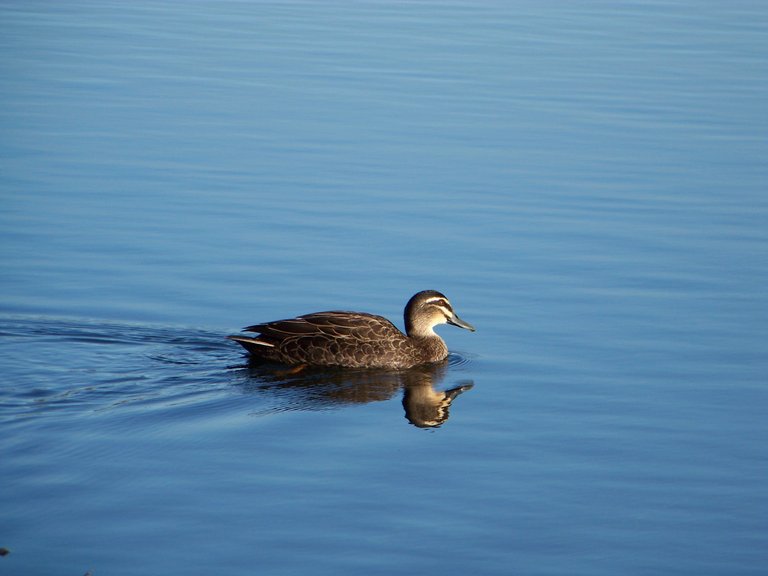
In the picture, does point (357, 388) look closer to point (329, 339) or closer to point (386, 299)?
point (329, 339)

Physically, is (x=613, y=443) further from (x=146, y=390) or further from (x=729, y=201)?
(x=729, y=201)

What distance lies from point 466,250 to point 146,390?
5304 millimetres

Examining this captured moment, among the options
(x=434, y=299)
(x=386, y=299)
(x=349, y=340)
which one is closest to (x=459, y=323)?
(x=434, y=299)

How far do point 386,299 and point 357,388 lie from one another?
7.26ft

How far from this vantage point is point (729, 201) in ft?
58.3

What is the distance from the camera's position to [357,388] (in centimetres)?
1230

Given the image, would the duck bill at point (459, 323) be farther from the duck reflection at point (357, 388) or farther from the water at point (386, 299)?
the duck reflection at point (357, 388)

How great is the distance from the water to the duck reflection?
1.9 inches

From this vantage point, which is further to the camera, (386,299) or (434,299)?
(386,299)

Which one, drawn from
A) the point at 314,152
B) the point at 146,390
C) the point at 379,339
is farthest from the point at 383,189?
the point at 146,390

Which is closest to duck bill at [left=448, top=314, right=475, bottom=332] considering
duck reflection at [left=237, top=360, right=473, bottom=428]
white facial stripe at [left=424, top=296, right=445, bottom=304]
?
white facial stripe at [left=424, top=296, right=445, bottom=304]

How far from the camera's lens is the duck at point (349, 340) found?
1266cm

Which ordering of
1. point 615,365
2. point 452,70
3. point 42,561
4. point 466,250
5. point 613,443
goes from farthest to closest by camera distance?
point 452,70 < point 466,250 < point 615,365 < point 613,443 < point 42,561

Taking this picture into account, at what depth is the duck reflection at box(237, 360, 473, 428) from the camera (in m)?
11.5
